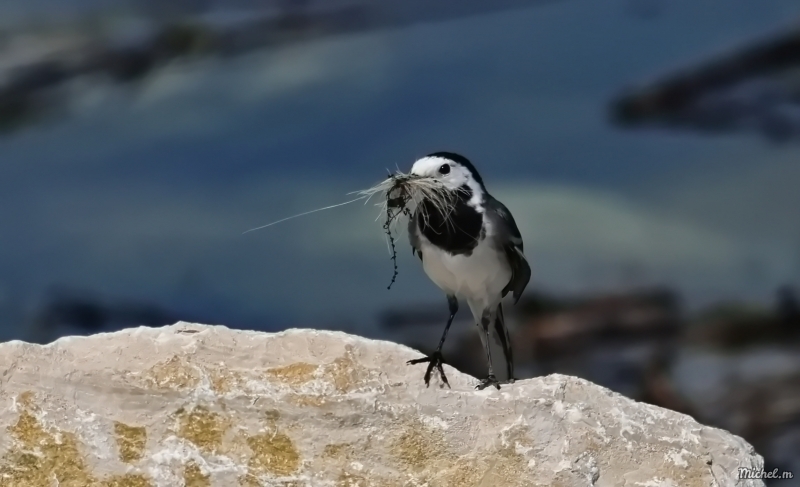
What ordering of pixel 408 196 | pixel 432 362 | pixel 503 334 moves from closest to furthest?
1. pixel 432 362
2. pixel 408 196
3. pixel 503 334

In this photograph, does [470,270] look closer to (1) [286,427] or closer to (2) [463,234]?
(2) [463,234]

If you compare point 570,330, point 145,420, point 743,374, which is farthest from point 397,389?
point 743,374

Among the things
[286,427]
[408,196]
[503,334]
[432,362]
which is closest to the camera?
[286,427]

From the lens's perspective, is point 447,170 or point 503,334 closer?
point 447,170

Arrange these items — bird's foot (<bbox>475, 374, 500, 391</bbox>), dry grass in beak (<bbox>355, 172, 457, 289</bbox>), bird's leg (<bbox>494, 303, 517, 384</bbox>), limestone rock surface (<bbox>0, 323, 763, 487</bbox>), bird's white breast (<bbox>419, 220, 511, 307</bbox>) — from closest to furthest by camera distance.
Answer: limestone rock surface (<bbox>0, 323, 763, 487</bbox>) < bird's foot (<bbox>475, 374, 500, 391</bbox>) < dry grass in beak (<bbox>355, 172, 457, 289</bbox>) < bird's white breast (<bbox>419, 220, 511, 307</bbox>) < bird's leg (<bbox>494, 303, 517, 384</bbox>)

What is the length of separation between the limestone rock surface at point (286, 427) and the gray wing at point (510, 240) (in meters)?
0.40

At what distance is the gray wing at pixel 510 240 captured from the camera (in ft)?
6.47

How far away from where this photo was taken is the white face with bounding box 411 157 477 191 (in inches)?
74.4

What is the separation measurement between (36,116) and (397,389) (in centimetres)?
198

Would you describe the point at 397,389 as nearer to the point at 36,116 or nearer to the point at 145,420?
the point at 145,420

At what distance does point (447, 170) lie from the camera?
1906mm

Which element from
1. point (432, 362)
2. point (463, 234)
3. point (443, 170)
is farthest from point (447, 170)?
point (432, 362)

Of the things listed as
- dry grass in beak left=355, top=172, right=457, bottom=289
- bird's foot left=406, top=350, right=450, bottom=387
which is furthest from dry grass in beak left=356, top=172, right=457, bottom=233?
bird's foot left=406, top=350, right=450, bottom=387

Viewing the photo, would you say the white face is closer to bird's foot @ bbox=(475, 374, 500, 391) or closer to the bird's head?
the bird's head
